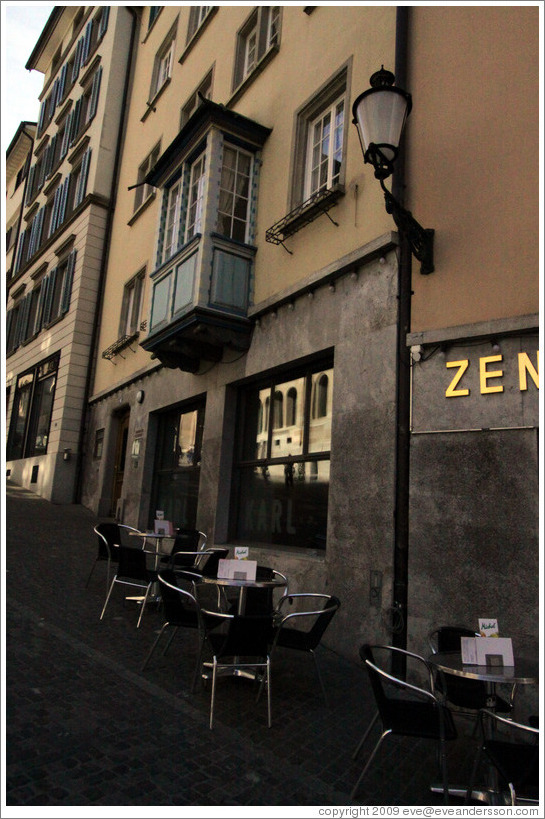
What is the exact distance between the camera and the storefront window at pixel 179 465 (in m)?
10.9

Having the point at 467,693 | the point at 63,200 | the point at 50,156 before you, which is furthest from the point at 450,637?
the point at 50,156

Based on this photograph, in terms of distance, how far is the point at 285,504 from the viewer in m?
8.05

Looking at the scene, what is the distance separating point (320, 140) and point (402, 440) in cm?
530

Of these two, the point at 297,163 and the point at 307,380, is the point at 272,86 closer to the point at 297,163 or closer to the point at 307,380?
the point at 297,163

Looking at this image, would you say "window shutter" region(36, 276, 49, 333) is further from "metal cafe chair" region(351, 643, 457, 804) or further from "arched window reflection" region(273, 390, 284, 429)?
"metal cafe chair" region(351, 643, 457, 804)

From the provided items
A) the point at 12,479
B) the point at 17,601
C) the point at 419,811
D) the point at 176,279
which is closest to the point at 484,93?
the point at 176,279

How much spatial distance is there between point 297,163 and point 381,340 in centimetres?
401

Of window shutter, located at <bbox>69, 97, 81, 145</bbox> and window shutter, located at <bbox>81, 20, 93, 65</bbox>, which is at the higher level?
window shutter, located at <bbox>81, 20, 93, 65</bbox>

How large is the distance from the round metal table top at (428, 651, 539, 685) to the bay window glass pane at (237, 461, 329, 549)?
11.6ft

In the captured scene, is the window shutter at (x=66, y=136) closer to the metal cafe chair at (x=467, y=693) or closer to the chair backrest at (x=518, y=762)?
the metal cafe chair at (x=467, y=693)

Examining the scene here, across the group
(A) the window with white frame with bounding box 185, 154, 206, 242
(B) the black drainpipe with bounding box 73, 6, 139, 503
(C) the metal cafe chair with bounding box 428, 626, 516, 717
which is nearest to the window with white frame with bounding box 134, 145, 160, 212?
(B) the black drainpipe with bounding box 73, 6, 139, 503

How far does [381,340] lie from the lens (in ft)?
20.4

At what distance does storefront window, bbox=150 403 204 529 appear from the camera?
10.9m

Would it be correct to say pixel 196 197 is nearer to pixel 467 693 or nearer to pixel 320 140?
pixel 320 140
